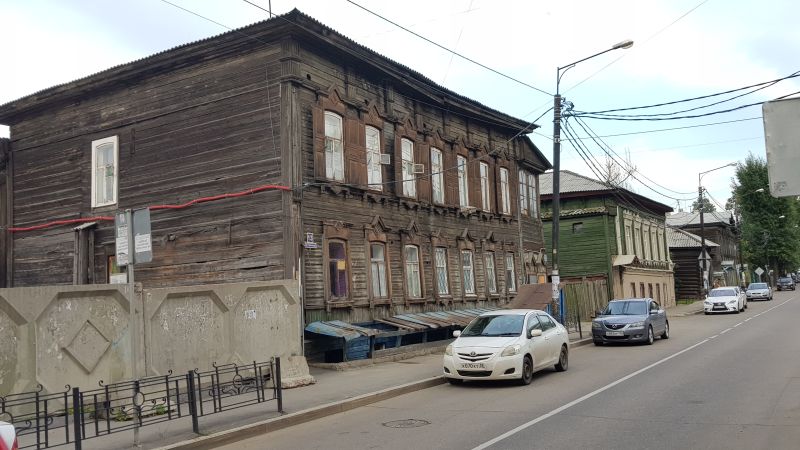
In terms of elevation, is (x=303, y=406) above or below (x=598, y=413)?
above

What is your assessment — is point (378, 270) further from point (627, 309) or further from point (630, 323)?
point (627, 309)

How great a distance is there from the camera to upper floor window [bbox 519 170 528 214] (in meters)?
29.6

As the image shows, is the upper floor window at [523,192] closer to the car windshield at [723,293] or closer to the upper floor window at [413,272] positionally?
the upper floor window at [413,272]

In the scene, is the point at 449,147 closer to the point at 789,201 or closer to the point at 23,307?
the point at 23,307

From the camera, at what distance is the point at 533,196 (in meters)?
31.4

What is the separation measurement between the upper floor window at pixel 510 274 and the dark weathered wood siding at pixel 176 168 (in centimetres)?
1329

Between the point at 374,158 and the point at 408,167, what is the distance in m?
2.03

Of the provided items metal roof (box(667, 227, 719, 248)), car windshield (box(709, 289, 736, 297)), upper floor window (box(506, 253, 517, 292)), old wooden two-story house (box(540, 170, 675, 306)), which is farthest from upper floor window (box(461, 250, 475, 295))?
metal roof (box(667, 227, 719, 248))

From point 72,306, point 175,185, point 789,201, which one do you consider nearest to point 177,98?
point 175,185

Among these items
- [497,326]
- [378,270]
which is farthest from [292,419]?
[378,270]

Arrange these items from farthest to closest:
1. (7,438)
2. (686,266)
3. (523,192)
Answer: (686,266), (523,192), (7,438)

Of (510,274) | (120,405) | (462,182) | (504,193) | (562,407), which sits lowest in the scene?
(562,407)

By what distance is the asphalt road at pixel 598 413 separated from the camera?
8148 mm

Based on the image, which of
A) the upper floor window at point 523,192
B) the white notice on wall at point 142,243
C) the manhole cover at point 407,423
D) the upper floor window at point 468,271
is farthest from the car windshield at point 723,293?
the white notice on wall at point 142,243
